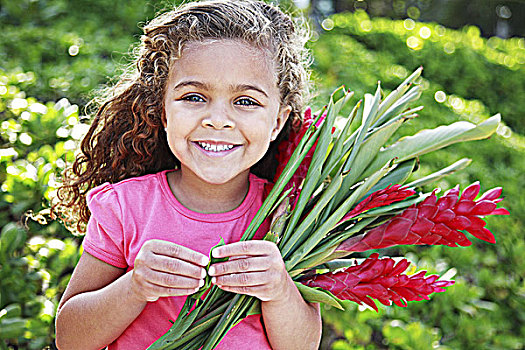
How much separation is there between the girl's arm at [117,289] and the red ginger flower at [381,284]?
380mm

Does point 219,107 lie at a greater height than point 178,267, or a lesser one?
greater

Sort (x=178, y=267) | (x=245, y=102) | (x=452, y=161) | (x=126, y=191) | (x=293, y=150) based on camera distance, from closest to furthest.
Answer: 1. (x=178, y=267)
2. (x=245, y=102)
3. (x=126, y=191)
4. (x=293, y=150)
5. (x=452, y=161)

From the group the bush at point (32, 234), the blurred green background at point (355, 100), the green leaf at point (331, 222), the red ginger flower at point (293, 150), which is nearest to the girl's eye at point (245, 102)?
the red ginger flower at point (293, 150)

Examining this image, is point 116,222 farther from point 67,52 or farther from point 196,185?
point 67,52

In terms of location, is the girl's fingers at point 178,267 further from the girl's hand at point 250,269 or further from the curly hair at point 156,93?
the curly hair at point 156,93

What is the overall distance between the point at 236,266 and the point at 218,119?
0.38 metres

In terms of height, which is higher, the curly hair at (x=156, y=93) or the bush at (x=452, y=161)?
the curly hair at (x=156, y=93)

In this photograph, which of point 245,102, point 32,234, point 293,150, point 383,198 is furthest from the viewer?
point 32,234

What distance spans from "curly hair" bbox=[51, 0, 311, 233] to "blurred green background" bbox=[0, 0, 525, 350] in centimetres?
31

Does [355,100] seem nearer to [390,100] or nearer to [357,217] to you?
[390,100]

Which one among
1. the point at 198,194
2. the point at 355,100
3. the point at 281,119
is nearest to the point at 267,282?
the point at 198,194

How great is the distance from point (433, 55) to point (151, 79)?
16.5ft

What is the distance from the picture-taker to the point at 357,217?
5.06 ft

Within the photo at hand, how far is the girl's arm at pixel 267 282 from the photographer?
1.33 meters
